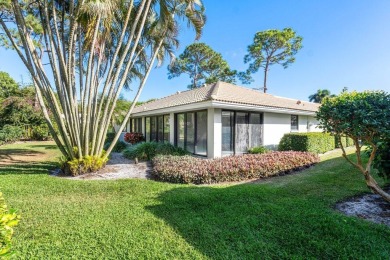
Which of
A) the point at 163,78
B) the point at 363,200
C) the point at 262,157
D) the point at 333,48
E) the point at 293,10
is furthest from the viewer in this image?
the point at 163,78

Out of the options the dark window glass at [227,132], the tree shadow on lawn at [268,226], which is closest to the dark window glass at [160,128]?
the dark window glass at [227,132]

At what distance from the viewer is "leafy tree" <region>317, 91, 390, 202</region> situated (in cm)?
445

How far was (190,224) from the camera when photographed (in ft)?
14.0

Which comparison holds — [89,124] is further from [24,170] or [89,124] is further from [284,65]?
[284,65]

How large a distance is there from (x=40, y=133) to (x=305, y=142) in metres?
27.3

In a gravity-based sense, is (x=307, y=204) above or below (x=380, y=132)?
below

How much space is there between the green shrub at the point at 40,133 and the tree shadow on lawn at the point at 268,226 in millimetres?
24248

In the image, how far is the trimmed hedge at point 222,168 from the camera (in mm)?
7863

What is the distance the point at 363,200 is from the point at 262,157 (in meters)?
4.29

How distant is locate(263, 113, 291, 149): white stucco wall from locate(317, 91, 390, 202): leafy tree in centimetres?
844

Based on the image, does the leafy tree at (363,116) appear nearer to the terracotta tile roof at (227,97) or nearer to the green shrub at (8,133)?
the terracotta tile roof at (227,97)

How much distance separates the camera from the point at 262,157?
9.62 meters

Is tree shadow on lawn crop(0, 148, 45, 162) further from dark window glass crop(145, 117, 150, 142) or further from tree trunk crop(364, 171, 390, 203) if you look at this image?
tree trunk crop(364, 171, 390, 203)

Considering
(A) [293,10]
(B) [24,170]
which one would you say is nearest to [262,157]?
(A) [293,10]
